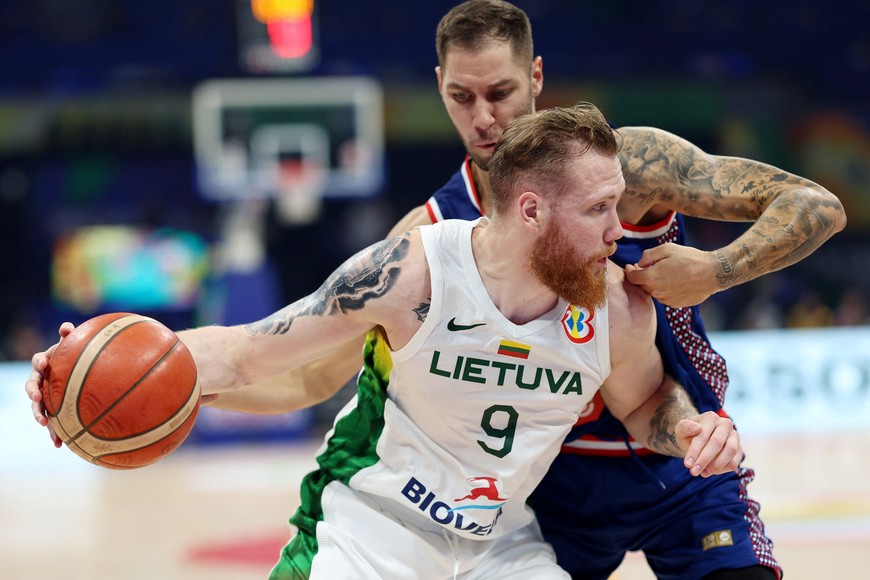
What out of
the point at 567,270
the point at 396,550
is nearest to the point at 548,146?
the point at 567,270

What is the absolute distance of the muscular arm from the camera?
3.99m

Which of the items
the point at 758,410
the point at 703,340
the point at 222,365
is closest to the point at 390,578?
the point at 222,365

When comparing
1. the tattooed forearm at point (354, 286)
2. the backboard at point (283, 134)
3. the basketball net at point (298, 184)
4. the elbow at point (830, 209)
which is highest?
the elbow at point (830, 209)

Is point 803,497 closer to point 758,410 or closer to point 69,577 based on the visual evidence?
point 758,410

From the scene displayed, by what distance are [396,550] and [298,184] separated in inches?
546

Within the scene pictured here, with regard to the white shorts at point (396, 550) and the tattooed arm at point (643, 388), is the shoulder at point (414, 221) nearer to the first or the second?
the tattooed arm at point (643, 388)

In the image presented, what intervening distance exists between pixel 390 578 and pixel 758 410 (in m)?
9.85

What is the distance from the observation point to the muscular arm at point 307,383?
3992 mm

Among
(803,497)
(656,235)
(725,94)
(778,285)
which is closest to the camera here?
(656,235)

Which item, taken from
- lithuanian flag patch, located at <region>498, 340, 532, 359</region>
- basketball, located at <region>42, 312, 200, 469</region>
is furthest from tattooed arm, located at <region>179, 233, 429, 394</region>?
lithuanian flag patch, located at <region>498, 340, 532, 359</region>

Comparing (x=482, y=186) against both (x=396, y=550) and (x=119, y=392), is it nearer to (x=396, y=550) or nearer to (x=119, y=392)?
(x=396, y=550)

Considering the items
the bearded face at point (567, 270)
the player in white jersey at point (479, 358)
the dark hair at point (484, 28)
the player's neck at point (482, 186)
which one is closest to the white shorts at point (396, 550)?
the player in white jersey at point (479, 358)

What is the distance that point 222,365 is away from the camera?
11.2 ft

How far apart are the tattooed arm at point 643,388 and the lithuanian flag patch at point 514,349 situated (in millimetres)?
301
